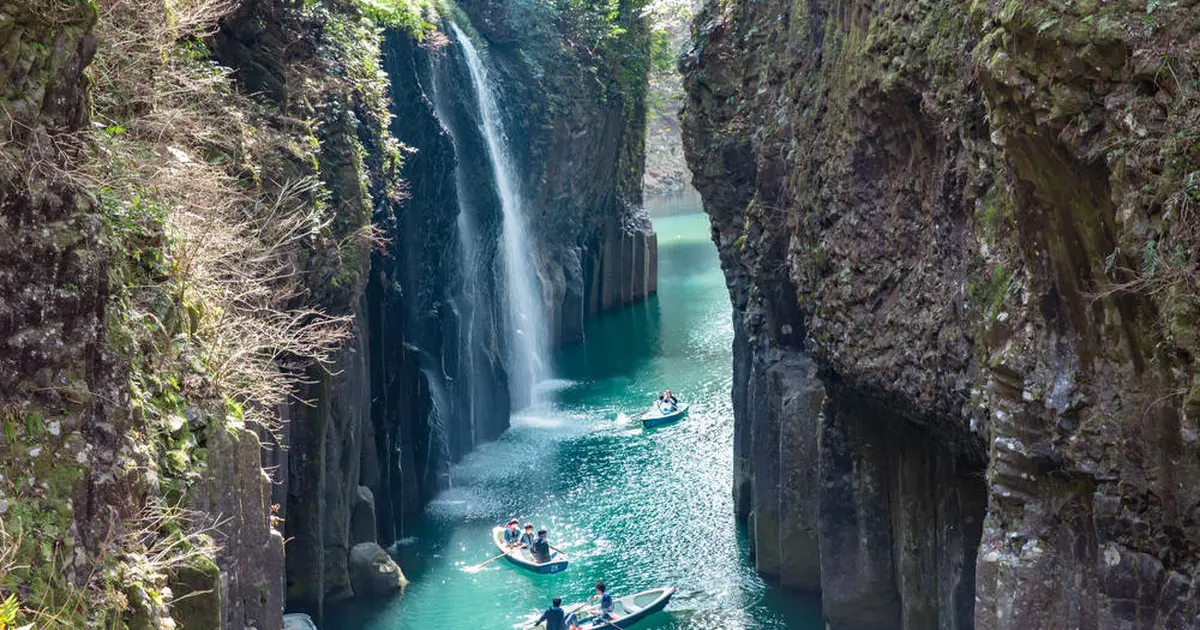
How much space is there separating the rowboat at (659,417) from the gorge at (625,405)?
26.1 inches

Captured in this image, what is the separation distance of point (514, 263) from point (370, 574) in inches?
746

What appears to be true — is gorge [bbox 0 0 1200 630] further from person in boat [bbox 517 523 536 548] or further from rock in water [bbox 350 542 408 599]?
person in boat [bbox 517 523 536 548]

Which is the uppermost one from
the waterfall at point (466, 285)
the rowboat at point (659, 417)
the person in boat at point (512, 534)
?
the waterfall at point (466, 285)

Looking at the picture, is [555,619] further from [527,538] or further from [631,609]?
[527,538]

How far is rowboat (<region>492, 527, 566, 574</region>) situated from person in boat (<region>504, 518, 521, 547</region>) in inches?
6.0

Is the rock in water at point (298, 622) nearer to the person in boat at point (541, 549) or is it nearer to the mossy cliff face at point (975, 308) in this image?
the person in boat at point (541, 549)

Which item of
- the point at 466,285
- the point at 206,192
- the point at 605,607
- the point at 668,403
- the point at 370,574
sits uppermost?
the point at 206,192

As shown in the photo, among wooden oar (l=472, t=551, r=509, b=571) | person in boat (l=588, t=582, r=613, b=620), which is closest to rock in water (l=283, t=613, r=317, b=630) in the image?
person in boat (l=588, t=582, r=613, b=620)

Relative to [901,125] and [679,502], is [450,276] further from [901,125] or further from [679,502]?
[901,125]

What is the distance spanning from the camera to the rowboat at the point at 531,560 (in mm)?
23547

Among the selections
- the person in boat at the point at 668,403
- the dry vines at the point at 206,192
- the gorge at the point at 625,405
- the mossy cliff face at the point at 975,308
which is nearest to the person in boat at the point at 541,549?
the gorge at the point at 625,405

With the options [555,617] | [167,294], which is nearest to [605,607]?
[555,617]

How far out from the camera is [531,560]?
23656 millimetres

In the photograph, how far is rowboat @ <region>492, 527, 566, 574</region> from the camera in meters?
23.5
